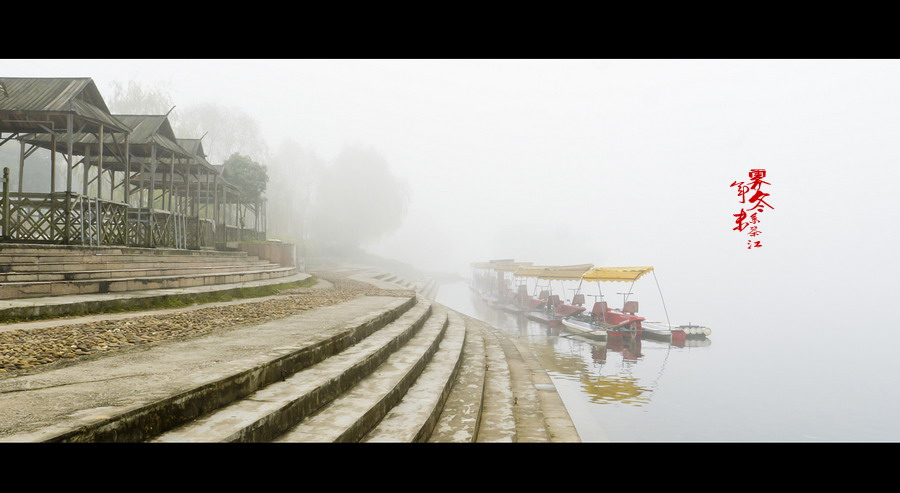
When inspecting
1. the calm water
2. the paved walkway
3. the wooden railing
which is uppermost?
the wooden railing

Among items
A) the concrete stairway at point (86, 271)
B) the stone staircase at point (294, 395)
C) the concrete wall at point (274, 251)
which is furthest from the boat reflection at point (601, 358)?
the concrete wall at point (274, 251)

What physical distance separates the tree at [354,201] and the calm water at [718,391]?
35.1 m

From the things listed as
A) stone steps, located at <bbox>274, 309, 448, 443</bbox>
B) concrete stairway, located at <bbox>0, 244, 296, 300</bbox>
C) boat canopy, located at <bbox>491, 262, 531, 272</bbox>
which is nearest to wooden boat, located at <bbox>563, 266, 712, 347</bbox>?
boat canopy, located at <bbox>491, 262, 531, 272</bbox>

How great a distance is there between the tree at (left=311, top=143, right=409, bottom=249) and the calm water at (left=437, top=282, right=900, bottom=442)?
3506 cm

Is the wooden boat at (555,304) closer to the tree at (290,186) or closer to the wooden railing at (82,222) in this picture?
the wooden railing at (82,222)

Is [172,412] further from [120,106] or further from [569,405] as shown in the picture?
[120,106]

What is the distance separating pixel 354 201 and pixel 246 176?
3150 centimetres

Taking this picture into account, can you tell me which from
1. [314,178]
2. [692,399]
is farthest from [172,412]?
[314,178]

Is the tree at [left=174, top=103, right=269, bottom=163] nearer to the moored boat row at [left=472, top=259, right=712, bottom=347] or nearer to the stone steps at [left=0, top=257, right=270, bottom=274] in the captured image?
the moored boat row at [left=472, top=259, right=712, bottom=347]

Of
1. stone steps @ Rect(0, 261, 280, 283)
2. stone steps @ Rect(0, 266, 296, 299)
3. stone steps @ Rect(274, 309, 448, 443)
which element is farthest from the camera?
stone steps @ Rect(0, 261, 280, 283)

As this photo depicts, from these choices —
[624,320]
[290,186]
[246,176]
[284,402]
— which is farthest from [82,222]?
Answer: [290,186]

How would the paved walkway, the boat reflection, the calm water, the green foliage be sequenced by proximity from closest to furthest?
the paved walkway, the calm water, the boat reflection, the green foliage

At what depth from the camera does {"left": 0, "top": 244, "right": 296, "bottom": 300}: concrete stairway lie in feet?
21.8

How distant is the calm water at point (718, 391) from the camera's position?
10516mm
